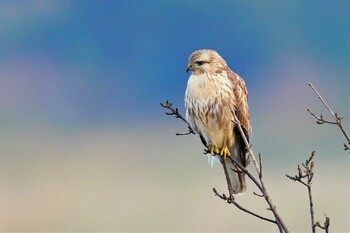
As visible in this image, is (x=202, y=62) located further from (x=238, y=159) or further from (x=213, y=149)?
(x=238, y=159)

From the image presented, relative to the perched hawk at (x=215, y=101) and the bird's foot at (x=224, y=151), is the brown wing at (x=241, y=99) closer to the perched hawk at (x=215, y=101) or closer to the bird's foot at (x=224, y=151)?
the perched hawk at (x=215, y=101)

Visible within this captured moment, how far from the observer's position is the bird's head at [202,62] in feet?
16.5

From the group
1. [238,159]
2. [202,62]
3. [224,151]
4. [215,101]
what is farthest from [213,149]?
[202,62]

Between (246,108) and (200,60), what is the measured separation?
662mm

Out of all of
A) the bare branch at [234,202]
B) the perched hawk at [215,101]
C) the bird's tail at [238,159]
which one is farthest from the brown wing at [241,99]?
the bare branch at [234,202]

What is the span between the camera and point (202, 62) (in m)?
A: 5.05

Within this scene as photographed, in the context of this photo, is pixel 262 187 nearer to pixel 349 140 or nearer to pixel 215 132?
pixel 349 140

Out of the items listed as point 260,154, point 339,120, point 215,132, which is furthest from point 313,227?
point 215,132

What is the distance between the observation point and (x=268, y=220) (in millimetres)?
3158

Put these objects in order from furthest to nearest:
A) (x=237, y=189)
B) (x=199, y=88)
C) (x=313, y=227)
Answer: (x=237, y=189) < (x=199, y=88) < (x=313, y=227)

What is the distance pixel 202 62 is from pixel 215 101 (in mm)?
419

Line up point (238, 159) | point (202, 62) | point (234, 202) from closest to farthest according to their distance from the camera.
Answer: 1. point (234, 202)
2. point (202, 62)
3. point (238, 159)

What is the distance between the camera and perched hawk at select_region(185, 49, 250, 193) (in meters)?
4.95

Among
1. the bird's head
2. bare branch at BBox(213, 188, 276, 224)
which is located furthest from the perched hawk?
bare branch at BBox(213, 188, 276, 224)
